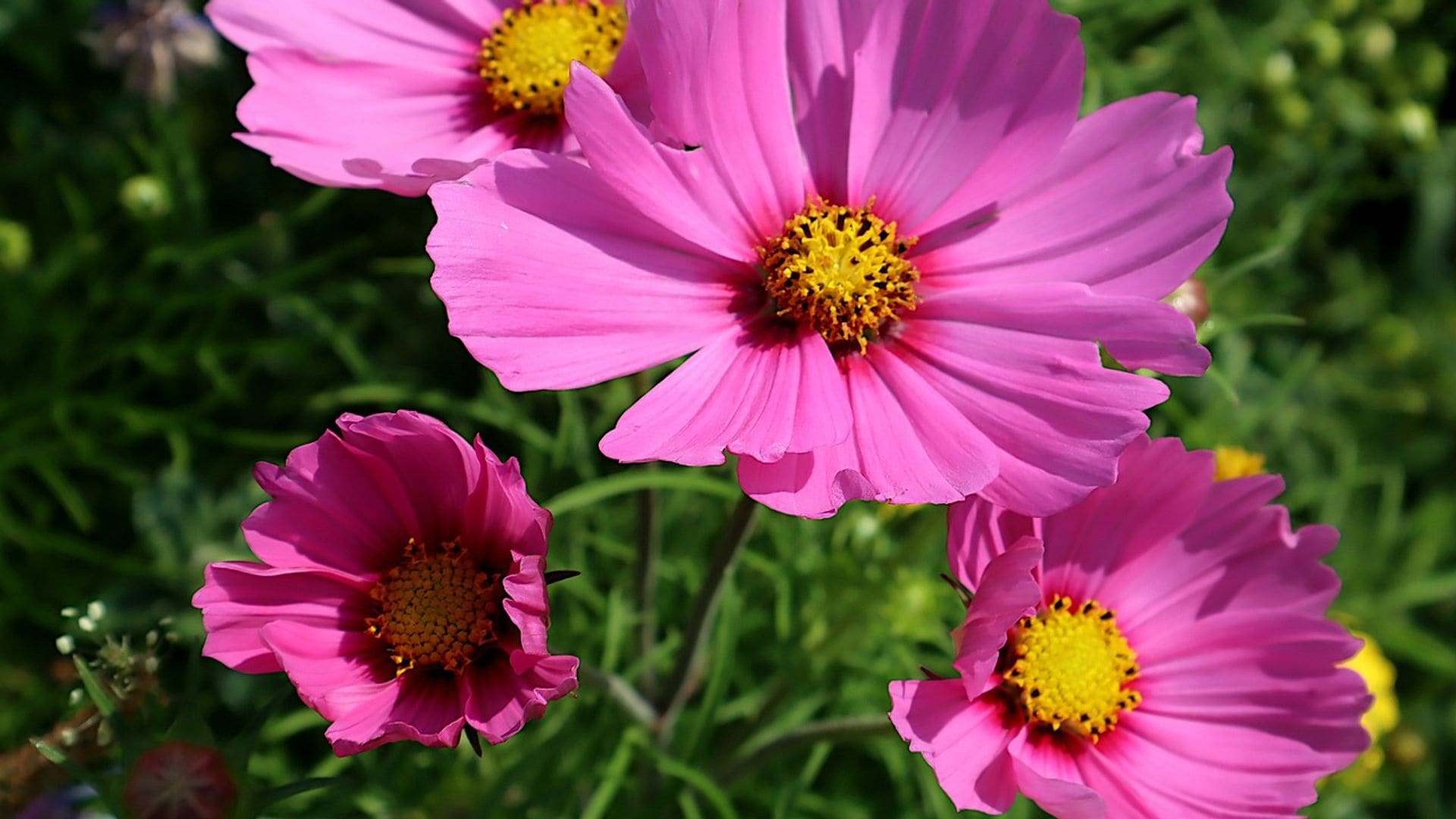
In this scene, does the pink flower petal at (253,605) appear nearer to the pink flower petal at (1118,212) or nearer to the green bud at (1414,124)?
the pink flower petal at (1118,212)

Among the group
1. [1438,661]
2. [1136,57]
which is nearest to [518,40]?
[1136,57]

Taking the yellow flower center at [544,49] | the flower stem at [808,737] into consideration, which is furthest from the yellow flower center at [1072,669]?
the yellow flower center at [544,49]

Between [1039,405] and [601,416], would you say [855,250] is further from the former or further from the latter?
[601,416]

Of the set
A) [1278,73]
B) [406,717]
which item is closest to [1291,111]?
[1278,73]

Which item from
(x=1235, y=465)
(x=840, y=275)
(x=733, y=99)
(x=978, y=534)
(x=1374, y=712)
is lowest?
(x=1374, y=712)

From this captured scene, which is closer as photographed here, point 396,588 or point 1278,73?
point 396,588

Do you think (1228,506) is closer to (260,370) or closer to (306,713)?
(306,713)
